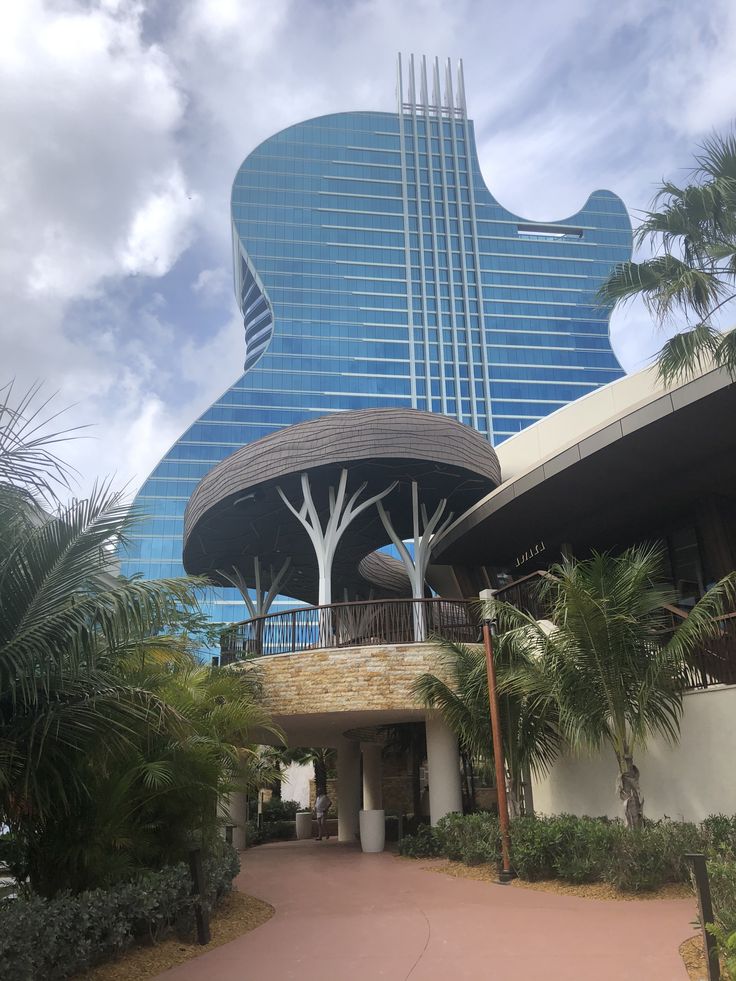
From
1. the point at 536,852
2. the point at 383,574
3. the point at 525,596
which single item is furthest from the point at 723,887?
the point at 383,574

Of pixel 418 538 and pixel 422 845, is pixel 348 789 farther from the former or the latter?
pixel 418 538

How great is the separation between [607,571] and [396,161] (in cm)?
13604

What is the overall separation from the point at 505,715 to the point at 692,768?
3081 mm

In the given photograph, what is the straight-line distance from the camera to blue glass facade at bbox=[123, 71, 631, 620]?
112875mm

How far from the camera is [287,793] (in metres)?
37.0

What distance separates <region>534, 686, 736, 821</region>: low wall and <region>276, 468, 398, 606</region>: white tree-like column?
26.4 feet

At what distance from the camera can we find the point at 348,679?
15422mm

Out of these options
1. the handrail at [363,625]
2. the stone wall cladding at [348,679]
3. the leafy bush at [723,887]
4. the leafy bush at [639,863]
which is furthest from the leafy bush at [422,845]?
the leafy bush at [723,887]

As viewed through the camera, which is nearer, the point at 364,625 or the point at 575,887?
the point at 575,887

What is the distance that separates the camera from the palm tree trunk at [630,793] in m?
10.5

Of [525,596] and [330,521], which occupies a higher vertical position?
[330,521]

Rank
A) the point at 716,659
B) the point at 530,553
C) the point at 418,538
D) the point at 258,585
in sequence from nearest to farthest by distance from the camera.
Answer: the point at 716,659
the point at 418,538
the point at 530,553
the point at 258,585

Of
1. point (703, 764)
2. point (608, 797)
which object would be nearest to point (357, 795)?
point (608, 797)

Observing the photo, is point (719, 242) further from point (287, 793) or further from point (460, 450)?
point (287, 793)
